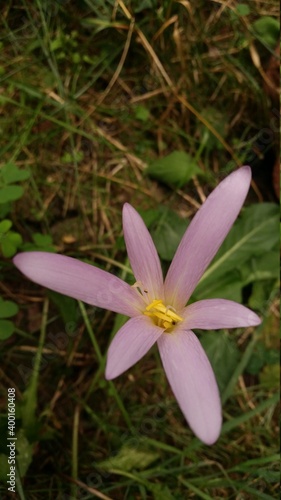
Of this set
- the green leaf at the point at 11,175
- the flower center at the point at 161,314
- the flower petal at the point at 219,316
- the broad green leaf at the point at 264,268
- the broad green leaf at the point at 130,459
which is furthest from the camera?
the broad green leaf at the point at 264,268

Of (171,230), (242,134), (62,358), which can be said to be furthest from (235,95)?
(62,358)

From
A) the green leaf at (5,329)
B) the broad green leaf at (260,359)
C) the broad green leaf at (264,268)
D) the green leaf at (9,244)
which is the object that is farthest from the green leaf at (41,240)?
the broad green leaf at (260,359)

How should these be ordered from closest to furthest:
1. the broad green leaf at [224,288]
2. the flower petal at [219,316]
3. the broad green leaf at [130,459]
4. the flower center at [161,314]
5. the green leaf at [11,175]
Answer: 1. the flower petal at [219,316]
2. the flower center at [161,314]
3. the green leaf at [11,175]
4. the broad green leaf at [130,459]
5. the broad green leaf at [224,288]

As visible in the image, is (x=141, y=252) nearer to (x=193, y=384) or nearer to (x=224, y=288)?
(x=193, y=384)

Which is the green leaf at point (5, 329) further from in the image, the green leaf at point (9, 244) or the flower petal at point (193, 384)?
the flower petal at point (193, 384)

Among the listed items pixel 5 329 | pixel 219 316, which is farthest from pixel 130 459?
pixel 219 316

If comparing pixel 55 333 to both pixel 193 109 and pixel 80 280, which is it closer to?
pixel 80 280
